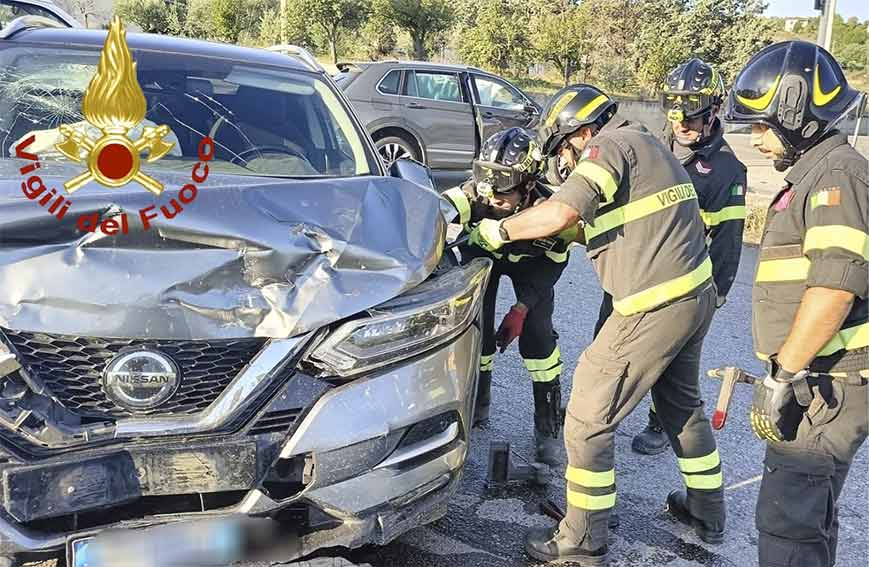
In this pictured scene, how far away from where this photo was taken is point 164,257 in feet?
6.46

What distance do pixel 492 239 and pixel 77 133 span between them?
162 centimetres

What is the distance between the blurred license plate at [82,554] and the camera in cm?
173

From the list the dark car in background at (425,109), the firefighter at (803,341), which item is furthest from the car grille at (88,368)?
the dark car in background at (425,109)

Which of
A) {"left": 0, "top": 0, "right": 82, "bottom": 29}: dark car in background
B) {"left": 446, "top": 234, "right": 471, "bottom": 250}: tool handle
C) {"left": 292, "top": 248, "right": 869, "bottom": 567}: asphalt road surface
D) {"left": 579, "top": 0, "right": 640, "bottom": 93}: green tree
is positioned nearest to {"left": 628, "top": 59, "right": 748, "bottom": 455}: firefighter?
{"left": 292, "top": 248, "right": 869, "bottom": 567}: asphalt road surface

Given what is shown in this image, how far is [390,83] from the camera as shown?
10023 mm

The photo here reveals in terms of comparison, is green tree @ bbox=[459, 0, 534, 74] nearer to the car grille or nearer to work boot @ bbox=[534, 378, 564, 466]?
work boot @ bbox=[534, 378, 564, 466]

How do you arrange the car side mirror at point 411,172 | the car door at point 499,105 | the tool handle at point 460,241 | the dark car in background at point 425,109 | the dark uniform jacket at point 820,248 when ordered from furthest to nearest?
1. the car door at point 499,105
2. the dark car in background at point 425,109
3. the car side mirror at point 411,172
4. the tool handle at point 460,241
5. the dark uniform jacket at point 820,248

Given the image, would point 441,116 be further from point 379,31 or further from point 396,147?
point 379,31

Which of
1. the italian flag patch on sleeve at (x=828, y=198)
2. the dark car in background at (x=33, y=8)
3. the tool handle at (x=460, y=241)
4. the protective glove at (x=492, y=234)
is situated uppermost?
the dark car in background at (x=33, y=8)

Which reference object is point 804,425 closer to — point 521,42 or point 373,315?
point 373,315

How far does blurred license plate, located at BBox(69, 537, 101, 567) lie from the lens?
173cm

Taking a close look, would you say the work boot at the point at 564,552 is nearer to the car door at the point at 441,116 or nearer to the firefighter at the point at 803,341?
the firefighter at the point at 803,341

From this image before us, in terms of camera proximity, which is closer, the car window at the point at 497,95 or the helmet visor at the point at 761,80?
the helmet visor at the point at 761,80

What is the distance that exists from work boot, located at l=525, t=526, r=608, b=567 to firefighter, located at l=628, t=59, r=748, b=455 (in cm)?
106
